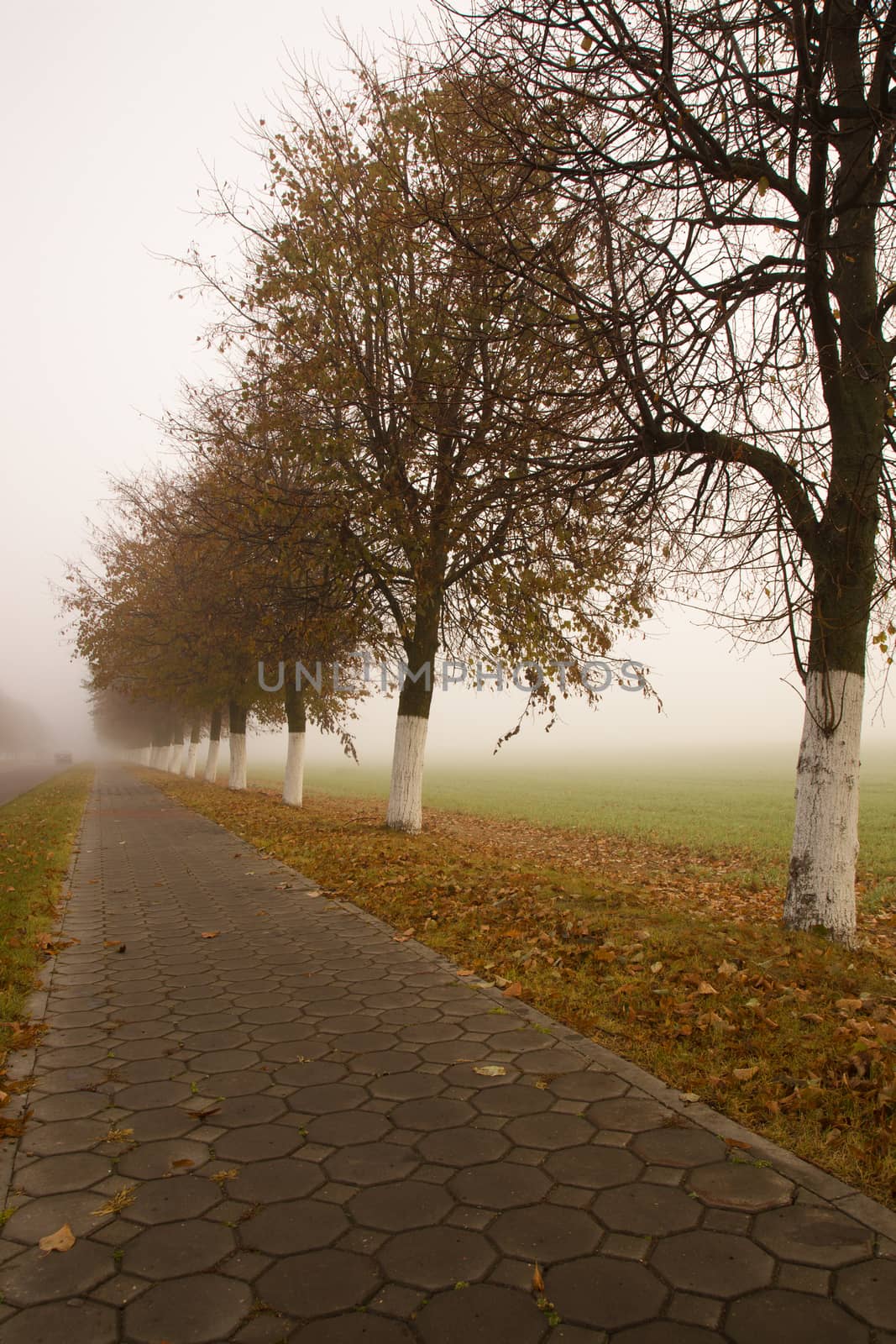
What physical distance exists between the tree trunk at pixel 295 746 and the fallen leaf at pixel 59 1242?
1785 cm

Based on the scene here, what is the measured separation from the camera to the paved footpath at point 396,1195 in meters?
2.62

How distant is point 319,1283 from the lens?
2779 mm

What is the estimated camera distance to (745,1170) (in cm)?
349

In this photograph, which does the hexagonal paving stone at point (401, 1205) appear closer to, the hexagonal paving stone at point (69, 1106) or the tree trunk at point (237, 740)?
the hexagonal paving stone at point (69, 1106)

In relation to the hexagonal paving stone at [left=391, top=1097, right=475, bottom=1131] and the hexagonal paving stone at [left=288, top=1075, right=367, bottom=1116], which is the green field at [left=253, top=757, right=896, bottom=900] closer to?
the hexagonal paving stone at [left=391, top=1097, right=475, bottom=1131]

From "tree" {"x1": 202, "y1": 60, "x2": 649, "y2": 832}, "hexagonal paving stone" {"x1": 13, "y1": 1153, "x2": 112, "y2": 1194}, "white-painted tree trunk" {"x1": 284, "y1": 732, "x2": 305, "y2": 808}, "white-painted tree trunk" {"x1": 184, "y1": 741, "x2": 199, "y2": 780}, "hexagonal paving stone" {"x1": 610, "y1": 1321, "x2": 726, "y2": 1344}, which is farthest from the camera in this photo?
"white-painted tree trunk" {"x1": 184, "y1": 741, "x2": 199, "y2": 780}

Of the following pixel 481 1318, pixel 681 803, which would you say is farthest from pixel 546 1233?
pixel 681 803

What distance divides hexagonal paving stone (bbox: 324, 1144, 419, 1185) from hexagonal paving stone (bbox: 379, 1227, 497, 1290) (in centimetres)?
44

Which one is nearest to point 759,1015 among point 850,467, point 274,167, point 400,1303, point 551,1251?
point 551,1251

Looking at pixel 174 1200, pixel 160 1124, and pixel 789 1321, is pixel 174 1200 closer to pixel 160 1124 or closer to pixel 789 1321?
pixel 160 1124

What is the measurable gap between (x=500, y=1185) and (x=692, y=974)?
9.73 feet

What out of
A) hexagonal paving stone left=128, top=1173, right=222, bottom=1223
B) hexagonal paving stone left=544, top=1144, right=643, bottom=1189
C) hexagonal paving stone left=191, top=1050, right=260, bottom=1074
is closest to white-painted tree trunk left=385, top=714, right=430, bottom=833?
hexagonal paving stone left=191, top=1050, right=260, bottom=1074

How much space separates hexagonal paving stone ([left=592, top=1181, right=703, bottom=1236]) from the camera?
3.07m

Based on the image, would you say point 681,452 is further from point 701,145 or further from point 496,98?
point 496,98
